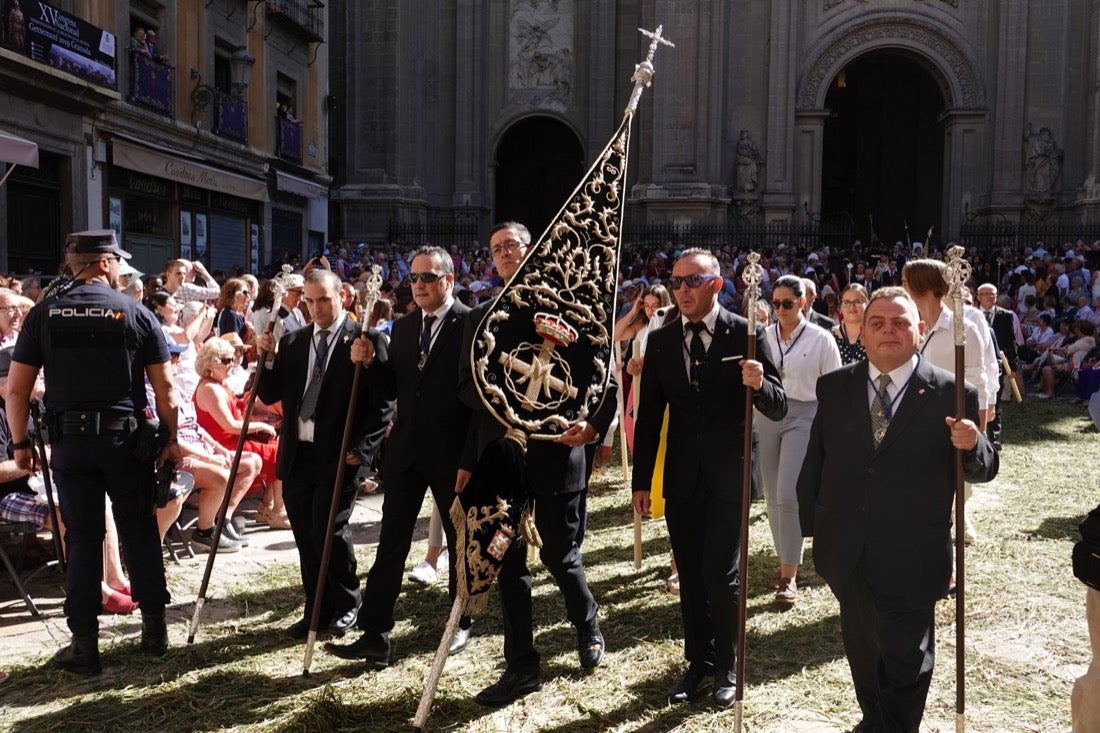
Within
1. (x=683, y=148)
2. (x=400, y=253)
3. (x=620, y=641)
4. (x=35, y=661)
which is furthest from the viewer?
(x=683, y=148)

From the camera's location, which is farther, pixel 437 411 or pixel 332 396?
pixel 332 396

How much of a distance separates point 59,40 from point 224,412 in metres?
11.9

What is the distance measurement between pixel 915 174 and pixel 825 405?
119 ft

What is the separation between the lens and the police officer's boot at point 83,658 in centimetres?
489

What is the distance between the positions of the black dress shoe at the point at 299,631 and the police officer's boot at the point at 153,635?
0.64 metres

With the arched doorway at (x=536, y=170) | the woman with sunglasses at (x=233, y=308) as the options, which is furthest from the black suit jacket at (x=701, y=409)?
the arched doorway at (x=536, y=170)

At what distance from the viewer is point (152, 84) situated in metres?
19.6

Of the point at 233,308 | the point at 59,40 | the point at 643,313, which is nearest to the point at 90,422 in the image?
the point at 233,308

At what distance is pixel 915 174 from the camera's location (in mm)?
37156

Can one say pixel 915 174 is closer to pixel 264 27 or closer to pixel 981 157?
pixel 981 157

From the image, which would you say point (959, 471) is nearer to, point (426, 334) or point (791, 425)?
point (791, 425)

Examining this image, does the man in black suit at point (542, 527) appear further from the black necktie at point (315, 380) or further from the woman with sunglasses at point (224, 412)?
the woman with sunglasses at point (224, 412)

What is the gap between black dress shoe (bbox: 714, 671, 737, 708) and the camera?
4.54m

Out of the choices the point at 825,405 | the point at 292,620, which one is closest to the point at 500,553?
the point at 825,405
